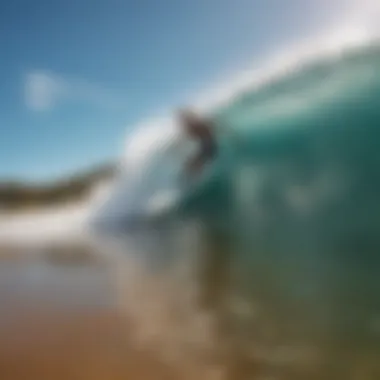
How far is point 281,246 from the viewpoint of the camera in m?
1.73

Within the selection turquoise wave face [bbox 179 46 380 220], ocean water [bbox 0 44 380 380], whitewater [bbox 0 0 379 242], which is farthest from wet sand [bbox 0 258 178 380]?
turquoise wave face [bbox 179 46 380 220]

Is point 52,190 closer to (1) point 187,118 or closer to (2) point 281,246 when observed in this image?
(1) point 187,118

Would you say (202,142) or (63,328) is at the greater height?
(202,142)

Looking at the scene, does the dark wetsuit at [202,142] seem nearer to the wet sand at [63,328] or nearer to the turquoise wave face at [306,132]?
the turquoise wave face at [306,132]

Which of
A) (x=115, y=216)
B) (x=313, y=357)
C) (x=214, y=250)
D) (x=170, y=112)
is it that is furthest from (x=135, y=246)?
(x=313, y=357)

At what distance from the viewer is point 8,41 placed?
72.3 inches

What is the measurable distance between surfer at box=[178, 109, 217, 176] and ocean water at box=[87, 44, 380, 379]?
0.04m

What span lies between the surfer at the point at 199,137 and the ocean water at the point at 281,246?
0.04 meters

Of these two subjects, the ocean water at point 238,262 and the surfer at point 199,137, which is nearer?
the ocean water at point 238,262

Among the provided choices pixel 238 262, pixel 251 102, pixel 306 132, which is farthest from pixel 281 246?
pixel 251 102

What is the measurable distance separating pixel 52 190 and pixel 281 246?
0.66m

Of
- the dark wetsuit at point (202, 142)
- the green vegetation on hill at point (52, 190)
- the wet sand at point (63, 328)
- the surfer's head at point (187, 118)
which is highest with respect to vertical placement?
the surfer's head at point (187, 118)

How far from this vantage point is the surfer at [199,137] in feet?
5.81

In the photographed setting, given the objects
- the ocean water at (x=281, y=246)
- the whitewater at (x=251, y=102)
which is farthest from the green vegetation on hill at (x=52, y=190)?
the ocean water at (x=281, y=246)
